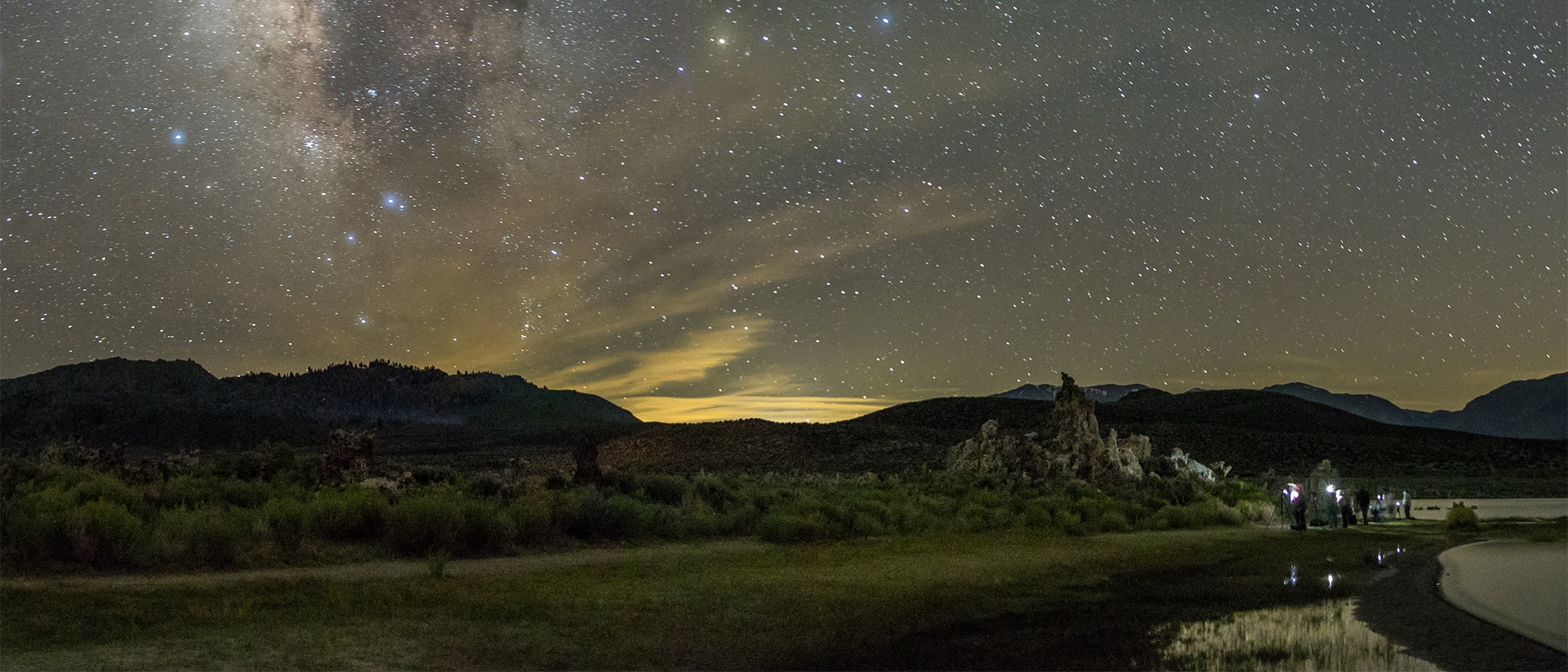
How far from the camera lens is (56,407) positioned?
3610 inches

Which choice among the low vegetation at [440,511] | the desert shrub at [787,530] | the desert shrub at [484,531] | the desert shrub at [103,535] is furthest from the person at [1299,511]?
the desert shrub at [103,535]

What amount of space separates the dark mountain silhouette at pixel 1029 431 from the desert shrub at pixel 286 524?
46.3 metres

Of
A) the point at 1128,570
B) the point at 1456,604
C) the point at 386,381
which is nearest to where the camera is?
the point at 1456,604

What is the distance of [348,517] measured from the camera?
18.0 meters

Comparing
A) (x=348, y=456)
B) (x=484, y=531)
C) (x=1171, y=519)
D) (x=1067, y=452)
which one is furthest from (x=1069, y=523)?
(x=348, y=456)

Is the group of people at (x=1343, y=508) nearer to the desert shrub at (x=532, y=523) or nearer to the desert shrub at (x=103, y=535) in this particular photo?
the desert shrub at (x=532, y=523)

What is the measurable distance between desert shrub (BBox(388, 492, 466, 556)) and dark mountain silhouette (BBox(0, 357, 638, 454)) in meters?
65.0

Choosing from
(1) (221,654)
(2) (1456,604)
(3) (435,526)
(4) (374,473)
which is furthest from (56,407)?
(2) (1456,604)

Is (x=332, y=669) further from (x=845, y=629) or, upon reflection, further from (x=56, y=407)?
(x=56, y=407)

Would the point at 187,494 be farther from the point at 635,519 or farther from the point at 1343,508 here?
the point at 1343,508

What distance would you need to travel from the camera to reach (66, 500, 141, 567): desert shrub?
14.6m

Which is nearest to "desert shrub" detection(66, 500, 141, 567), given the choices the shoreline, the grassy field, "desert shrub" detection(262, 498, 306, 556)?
the grassy field

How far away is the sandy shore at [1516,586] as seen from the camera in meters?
11.0

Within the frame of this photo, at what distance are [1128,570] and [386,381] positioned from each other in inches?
4565
